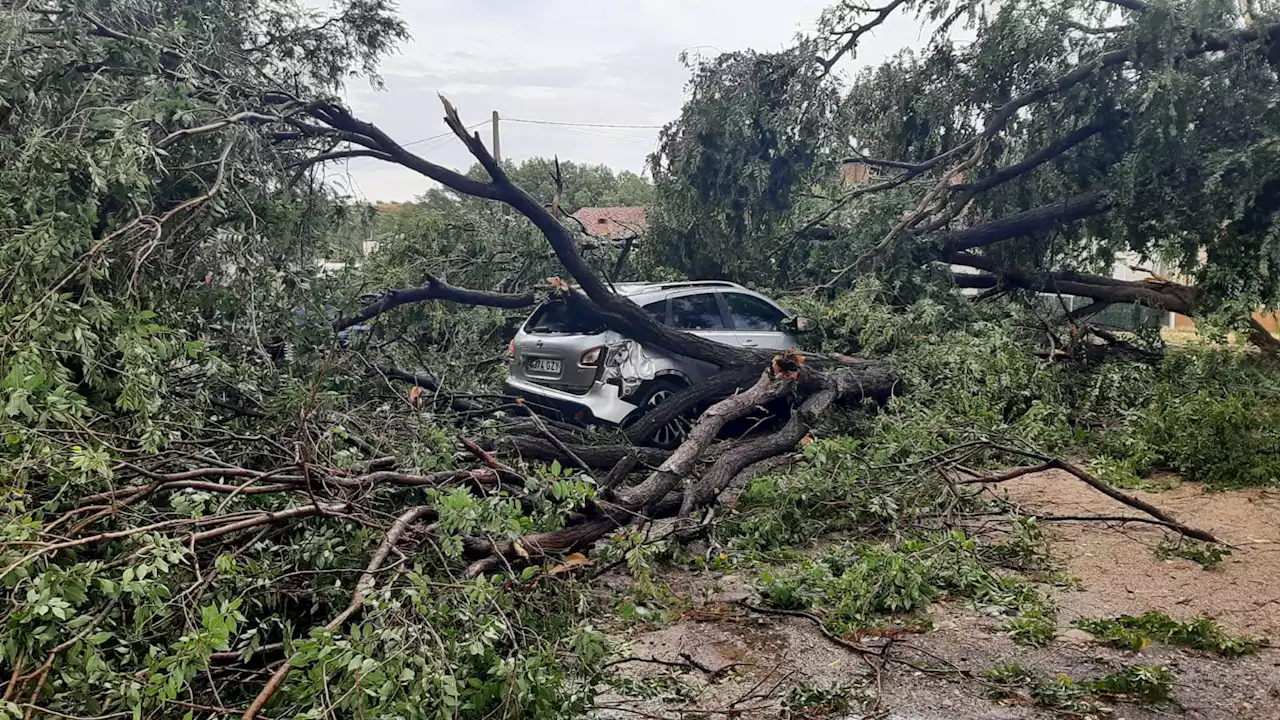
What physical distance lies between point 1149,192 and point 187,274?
26.8 ft

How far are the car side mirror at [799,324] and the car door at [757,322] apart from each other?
6 cm

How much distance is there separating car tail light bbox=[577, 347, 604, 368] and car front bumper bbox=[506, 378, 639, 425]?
18cm

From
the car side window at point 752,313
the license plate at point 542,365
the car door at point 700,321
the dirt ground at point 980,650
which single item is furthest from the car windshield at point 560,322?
the dirt ground at point 980,650

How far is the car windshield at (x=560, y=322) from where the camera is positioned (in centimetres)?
730

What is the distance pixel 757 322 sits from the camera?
27.9 feet

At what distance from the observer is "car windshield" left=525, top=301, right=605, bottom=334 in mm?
7301

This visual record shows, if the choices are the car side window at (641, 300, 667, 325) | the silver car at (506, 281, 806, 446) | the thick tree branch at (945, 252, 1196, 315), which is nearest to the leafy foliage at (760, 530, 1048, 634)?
the silver car at (506, 281, 806, 446)

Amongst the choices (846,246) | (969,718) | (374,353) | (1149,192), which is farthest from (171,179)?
(1149,192)

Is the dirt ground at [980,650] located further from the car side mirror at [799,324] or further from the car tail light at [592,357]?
the car side mirror at [799,324]

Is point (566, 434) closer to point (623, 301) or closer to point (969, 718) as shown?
point (623, 301)

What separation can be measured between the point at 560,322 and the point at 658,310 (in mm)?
909

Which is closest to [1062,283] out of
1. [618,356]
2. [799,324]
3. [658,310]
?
[799,324]

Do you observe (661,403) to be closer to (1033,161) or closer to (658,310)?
(658,310)

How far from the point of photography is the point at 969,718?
304 cm
